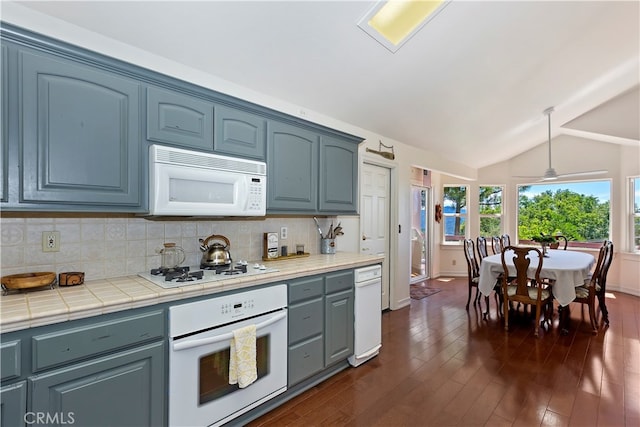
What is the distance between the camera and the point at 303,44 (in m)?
2.25

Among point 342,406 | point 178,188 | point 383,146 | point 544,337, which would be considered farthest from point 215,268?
point 544,337

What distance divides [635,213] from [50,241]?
26.4 feet

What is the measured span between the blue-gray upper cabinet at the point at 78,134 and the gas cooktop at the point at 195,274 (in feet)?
1.48

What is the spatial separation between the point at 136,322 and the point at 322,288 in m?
1.27

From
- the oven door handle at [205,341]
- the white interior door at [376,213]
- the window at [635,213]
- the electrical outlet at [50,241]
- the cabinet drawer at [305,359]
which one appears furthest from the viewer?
the window at [635,213]

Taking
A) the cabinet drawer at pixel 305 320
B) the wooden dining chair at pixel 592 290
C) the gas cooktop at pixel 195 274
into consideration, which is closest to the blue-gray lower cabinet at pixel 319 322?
the cabinet drawer at pixel 305 320

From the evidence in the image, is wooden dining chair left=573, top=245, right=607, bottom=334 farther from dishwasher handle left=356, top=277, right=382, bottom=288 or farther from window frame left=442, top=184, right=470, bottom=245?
window frame left=442, top=184, right=470, bottom=245

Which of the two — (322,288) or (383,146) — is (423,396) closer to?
Result: (322,288)

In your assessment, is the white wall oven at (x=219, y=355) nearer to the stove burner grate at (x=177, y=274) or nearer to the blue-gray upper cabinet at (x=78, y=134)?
the stove burner grate at (x=177, y=274)

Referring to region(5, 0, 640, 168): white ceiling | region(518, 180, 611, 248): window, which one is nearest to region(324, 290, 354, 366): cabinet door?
region(5, 0, 640, 168): white ceiling

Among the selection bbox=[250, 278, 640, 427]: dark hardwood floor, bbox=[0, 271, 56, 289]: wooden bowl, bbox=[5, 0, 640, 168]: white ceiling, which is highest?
bbox=[5, 0, 640, 168]: white ceiling

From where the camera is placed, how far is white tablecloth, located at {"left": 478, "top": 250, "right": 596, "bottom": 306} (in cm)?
329

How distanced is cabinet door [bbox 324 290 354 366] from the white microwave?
941mm

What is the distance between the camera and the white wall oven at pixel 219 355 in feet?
5.17
